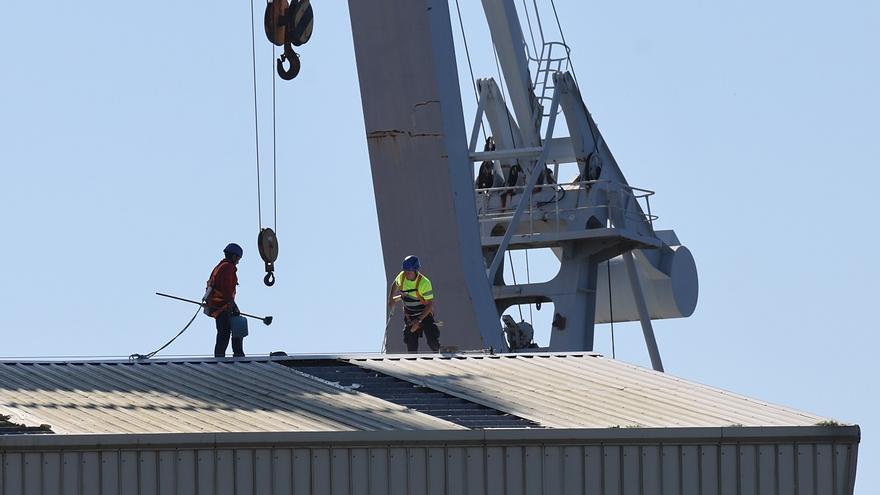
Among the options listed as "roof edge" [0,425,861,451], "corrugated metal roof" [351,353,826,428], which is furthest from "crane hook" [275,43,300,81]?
"roof edge" [0,425,861,451]

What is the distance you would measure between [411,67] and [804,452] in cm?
1638

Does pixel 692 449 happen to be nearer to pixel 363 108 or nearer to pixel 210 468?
pixel 210 468

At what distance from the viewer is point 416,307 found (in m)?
35.3

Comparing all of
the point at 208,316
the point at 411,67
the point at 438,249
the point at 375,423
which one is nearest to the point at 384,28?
the point at 411,67

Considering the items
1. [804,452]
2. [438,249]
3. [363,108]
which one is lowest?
[804,452]

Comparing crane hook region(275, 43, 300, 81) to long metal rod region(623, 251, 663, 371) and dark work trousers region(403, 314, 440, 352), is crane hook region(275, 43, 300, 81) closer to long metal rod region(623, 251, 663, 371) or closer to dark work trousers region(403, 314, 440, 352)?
dark work trousers region(403, 314, 440, 352)

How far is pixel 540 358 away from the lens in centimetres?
3161

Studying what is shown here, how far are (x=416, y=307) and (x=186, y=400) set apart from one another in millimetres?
9202

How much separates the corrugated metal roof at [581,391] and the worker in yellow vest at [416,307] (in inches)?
137

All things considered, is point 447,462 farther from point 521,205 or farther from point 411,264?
point 521,205

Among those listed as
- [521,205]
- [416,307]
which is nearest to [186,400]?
[416,307]

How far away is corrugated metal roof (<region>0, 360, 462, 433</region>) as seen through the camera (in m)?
24.8

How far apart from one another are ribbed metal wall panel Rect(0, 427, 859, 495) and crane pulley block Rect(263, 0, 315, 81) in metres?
13.1

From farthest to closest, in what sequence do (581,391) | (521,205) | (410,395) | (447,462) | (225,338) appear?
1. (521,205)
2. (225,338)
3. (581,391)
4. (410,395)
5. (447,462)
